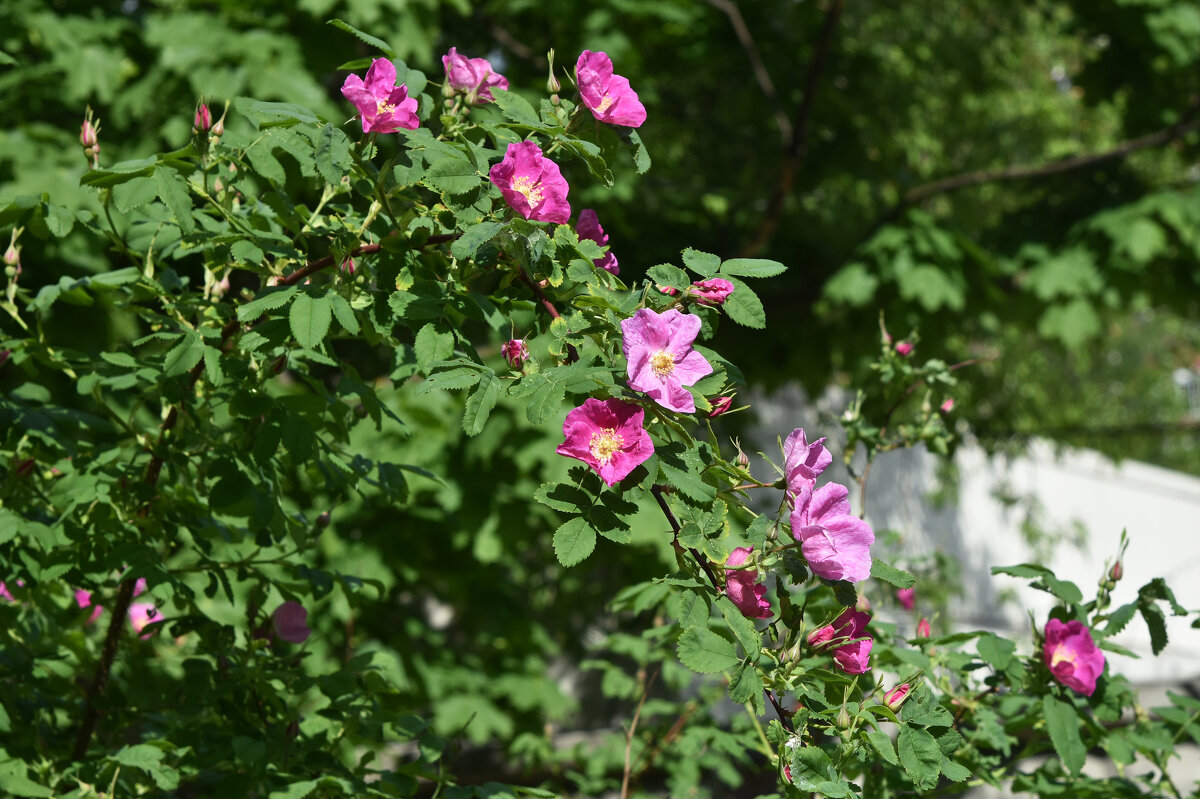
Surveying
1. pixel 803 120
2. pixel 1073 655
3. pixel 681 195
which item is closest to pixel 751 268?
pixel 1073 655

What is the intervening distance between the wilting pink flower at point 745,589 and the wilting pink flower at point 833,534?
0.23ft

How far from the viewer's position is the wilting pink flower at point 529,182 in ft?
3.37

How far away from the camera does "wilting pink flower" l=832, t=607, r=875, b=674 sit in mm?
990

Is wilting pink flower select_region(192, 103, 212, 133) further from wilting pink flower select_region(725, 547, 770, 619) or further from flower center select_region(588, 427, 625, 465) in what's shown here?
wilting pink flower select_region(725, 547, 770, 619)

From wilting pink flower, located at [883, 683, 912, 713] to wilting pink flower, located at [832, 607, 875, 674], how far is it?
3 cm

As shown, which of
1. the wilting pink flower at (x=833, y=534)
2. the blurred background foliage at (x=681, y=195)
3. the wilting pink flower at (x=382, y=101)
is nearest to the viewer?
the wilting pink flower at (x=833, y=534)

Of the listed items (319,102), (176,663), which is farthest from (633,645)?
(319,102)

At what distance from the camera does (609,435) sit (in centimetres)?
95

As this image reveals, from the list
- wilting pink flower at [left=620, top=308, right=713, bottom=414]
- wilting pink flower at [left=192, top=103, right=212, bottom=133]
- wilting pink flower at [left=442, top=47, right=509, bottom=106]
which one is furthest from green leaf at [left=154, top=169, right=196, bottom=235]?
wilting pink flower at [left=620, top=308, right=713, bottom=414]

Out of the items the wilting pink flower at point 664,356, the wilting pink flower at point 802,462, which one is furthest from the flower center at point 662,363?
the wilting pink flower at point 802,462

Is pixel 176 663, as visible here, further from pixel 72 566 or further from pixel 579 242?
pixel 579 242

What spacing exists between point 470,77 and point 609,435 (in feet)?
1.64

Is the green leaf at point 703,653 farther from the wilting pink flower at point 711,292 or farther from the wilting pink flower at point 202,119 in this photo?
the wilting pink flower at point 202,119

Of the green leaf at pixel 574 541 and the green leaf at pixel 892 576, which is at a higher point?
the green leaf at pixel 574 541
